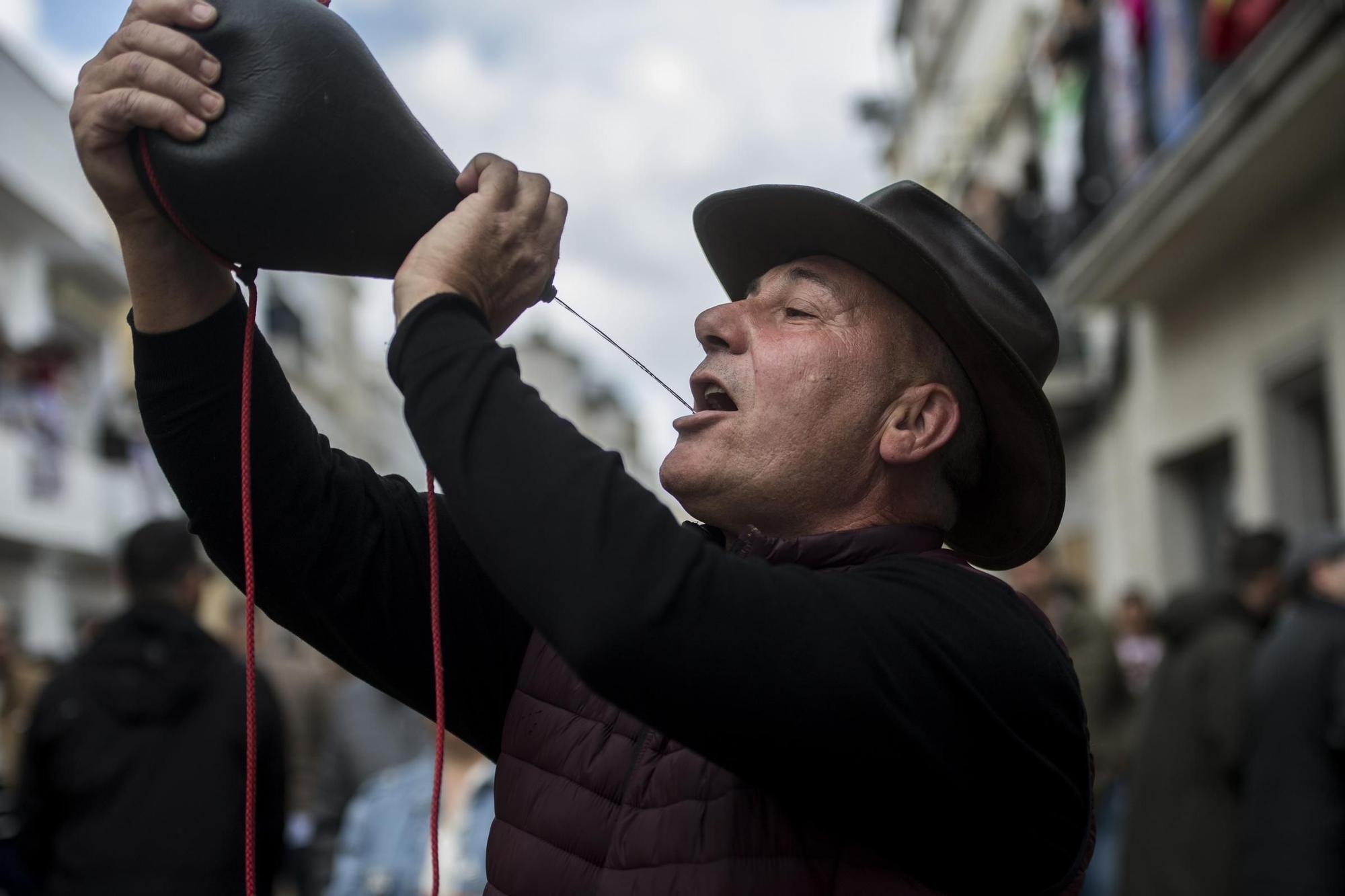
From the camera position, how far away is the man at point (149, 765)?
397 centimetres

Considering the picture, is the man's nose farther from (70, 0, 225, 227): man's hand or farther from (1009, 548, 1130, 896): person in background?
(1009, 548, 1130, 896): person in background

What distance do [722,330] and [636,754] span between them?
0.52m

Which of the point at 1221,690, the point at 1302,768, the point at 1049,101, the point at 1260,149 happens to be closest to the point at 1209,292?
the point at 1260,149

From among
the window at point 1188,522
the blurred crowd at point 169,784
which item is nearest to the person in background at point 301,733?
the blurred crowd at point 169,784

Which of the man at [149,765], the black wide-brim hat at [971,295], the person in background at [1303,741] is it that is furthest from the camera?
the person in background at [1303,741]

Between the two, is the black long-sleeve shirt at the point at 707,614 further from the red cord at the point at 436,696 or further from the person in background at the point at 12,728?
the person in background at the point at 12,728

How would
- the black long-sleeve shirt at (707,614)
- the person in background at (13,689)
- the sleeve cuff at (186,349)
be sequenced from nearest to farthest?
the black long-sleeve shirt at (707,614), the sleeve cuff at (186,349), the person in background at (13,689)

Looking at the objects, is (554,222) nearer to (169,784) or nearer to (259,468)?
(259,468)

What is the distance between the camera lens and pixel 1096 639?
6.84 metres

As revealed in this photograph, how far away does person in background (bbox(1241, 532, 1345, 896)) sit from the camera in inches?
198

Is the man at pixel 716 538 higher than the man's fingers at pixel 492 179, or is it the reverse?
the man's fingers at pixel 492 179

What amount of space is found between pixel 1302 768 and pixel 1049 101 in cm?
1067

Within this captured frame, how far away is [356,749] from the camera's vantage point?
232 inches

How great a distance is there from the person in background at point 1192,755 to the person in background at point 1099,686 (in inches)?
20.6
